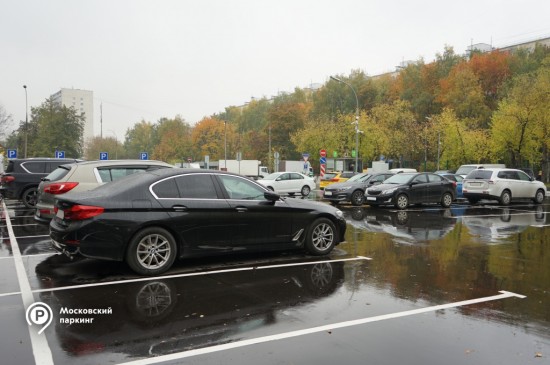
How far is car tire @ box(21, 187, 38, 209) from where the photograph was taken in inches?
609

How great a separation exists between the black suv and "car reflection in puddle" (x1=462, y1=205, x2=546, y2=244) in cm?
1301

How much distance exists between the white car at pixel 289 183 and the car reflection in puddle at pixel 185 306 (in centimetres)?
1890

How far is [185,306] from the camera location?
529 cm

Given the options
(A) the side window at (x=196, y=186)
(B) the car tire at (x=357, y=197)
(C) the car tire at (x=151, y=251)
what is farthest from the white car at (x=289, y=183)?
(C) the car tire at (x=151, y=251)

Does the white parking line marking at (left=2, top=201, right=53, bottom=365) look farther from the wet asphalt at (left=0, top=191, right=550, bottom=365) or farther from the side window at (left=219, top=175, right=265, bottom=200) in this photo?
the side window at (left=219, top=175, right=265, bottom=200)

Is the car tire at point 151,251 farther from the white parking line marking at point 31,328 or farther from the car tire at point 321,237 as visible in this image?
the car tire at point 321,237

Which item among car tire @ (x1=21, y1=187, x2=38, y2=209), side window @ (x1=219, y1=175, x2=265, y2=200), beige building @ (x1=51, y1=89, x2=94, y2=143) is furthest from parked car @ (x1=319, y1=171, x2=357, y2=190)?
beige building @ (x1=51, y1=89, x2=94, y2=143)

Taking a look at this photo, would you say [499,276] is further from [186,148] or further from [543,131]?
[186,148]

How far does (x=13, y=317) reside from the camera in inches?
191

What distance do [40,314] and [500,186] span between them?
63.4 feet

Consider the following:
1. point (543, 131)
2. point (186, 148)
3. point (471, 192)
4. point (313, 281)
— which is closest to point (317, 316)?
point (313, 281)

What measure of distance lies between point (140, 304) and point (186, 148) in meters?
90.8

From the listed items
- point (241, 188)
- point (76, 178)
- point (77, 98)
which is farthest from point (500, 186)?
point (77, 98)

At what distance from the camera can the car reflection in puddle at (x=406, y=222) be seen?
10805mm
